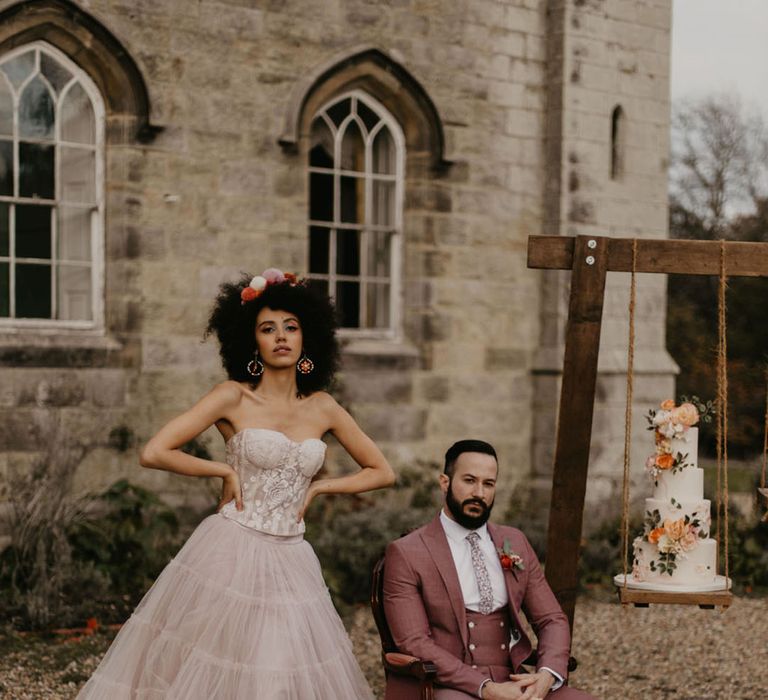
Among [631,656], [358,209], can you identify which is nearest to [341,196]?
[358,209]

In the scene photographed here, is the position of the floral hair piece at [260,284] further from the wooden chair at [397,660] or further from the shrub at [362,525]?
the shrub at [362,525]

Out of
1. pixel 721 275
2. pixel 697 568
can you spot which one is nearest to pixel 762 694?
pixel 697 568

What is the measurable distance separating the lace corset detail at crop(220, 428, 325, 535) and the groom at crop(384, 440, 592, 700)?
419 millimetres

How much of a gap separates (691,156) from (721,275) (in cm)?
2785

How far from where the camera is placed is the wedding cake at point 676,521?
4891mm

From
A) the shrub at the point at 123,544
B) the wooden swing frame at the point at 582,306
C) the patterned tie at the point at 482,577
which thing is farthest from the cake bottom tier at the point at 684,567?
the shrub at the point at 123,544

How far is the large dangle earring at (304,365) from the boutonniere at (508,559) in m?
0.94

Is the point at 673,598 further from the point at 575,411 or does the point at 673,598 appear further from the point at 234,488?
the point at 234,488

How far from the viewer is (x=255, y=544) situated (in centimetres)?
439

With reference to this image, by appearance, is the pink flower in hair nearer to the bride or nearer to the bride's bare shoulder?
the bride

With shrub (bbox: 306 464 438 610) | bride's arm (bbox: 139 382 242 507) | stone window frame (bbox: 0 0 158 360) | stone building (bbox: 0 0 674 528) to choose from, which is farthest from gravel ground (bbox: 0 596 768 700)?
bride's arm (bbox: 139 382 242 507)

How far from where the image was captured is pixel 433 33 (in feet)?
32.3

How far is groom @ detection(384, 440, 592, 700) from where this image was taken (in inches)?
171

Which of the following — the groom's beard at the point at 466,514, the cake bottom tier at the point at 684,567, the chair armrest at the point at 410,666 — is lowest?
the chair armrest at the point at 410,666
